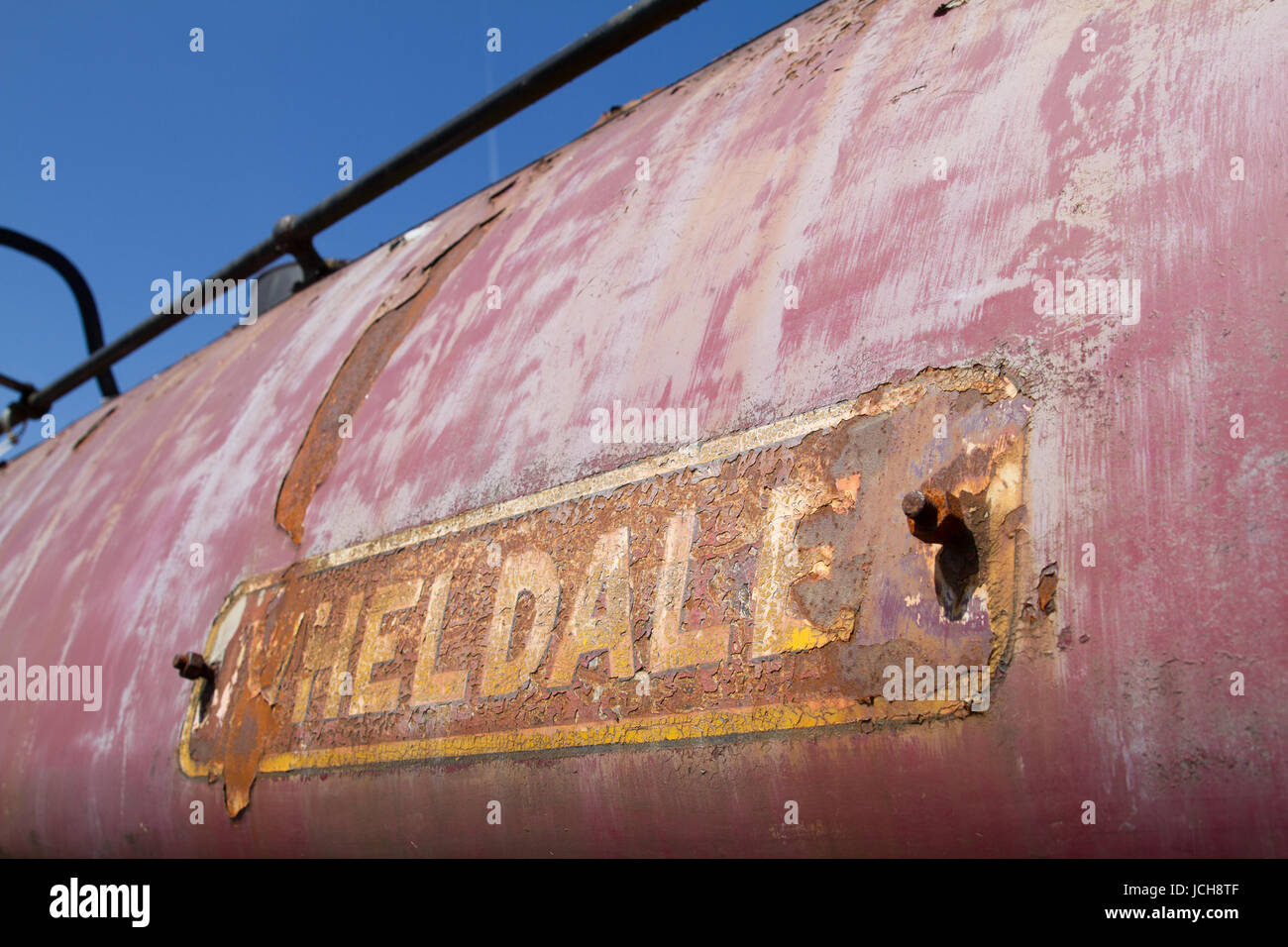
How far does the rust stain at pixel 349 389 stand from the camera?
206cm

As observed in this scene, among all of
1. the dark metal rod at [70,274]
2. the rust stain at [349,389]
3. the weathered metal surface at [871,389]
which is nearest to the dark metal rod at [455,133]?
the weathered metal surface at [871,389]

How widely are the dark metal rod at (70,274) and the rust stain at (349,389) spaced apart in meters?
3.61

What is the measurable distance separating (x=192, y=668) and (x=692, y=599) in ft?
3.76

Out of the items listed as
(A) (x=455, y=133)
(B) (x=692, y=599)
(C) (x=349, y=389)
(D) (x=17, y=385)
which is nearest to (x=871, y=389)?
(B) (x=692, y=599)

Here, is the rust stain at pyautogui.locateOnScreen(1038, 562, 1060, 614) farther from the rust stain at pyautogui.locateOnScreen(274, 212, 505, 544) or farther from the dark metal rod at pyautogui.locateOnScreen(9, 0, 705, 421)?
the dark metal rod at pyautogui.locateOnScreen(9, 0, 705, 421)

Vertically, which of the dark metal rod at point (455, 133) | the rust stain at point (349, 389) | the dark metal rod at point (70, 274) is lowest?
the rust stain at point (349, 389)

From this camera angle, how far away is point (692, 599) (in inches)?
47.3

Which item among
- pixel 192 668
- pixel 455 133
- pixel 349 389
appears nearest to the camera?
pixel 192 668

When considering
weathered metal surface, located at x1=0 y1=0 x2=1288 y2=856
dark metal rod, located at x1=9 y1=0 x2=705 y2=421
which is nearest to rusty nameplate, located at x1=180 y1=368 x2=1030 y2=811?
weathered metal surface, located at x1=0 y1=0 x2=1288 y2=856

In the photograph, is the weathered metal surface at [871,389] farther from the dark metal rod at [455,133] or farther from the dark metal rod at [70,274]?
the dark metal rod at [70,274]

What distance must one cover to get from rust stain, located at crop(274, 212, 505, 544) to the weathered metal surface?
0.11ft

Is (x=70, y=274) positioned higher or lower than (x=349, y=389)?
higher

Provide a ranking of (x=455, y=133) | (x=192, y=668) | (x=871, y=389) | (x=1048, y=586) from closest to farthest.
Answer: (x=1048, y=586)
(x=871, y=389)
(x=192, y=668)
(x=455, y=133)

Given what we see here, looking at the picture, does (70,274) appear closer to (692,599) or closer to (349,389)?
(349,389)
